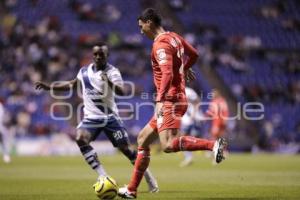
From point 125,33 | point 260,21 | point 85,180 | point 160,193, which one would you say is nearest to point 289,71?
point 260,21

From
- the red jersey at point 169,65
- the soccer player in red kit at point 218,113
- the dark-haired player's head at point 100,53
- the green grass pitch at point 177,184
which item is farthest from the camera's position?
the soccer player in red kit at point 218,113

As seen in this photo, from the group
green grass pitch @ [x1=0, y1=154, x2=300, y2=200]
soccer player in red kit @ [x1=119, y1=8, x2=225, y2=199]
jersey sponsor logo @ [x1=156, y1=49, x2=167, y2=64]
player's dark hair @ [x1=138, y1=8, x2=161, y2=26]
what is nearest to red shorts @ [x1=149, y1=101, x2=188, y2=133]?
soccer player in red kit @ [x1=119, y1=8, x2=225, y2=199]

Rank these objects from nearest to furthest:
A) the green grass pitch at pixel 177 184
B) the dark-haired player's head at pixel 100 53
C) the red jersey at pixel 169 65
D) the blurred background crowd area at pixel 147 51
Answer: the red jersey at pixel 169 65 < the green grass pitch at pixel 177 184 < the dark-haired player's head at pixel 100 53 < the blurred background crowd area at pixel 147 51

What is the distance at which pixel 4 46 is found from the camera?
31406 mm

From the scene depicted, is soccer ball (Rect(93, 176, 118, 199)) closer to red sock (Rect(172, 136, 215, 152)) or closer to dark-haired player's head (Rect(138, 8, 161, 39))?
red sock (Rect(172, 136, 215, 152))

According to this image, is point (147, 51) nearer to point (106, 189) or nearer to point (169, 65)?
point (106, 189)

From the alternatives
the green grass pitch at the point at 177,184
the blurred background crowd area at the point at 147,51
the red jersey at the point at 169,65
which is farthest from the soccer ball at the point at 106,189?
the blurred background crowd area at the point at 147,51

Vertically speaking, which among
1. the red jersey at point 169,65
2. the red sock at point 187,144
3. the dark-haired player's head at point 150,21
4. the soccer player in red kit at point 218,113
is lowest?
the soccer player in red kit at point 218,113

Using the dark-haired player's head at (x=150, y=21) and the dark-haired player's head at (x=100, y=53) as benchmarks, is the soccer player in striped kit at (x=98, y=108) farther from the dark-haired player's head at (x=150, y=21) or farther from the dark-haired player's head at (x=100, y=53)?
the dark-haired player's head at (x=150, y=21)

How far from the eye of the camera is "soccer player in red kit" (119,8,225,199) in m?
8.88

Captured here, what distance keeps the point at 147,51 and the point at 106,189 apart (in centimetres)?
2306

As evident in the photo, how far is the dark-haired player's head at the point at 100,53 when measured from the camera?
10.8m

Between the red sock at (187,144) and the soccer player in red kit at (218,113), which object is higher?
the red sock at (187,144)

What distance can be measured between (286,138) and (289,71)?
161 inches
